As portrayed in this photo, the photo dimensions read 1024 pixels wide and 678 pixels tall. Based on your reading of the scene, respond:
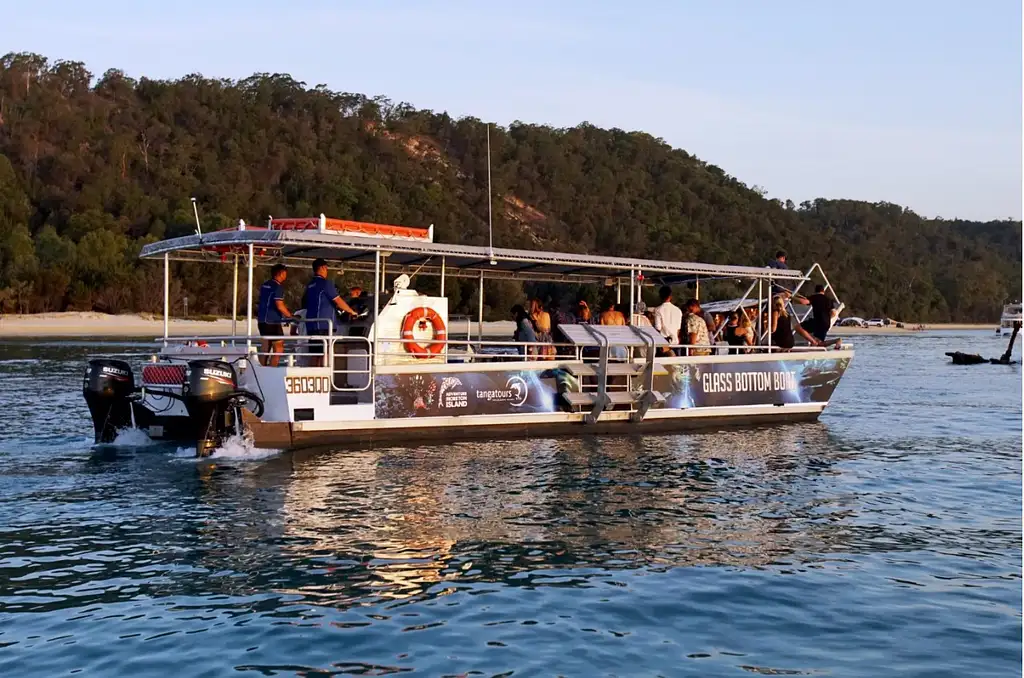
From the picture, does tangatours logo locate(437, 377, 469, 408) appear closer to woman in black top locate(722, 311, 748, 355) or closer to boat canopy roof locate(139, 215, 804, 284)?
boat canopy roof locate(139, 215, 804, 284)

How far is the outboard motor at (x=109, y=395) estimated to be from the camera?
15336 mm

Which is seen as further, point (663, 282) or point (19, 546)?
point (663, 282)

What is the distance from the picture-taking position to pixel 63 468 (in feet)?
46.6

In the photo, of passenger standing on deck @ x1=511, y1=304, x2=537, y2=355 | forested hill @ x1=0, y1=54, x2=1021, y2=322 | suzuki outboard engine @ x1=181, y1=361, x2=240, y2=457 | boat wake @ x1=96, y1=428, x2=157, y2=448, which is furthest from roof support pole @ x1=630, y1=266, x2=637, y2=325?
forested hill @ x1=0, y1=54, x2=1021, y2=322

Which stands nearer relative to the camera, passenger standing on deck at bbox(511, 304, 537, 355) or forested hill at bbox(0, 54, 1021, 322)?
passenger standing on deck at bbox(511, 304, 537, 355)

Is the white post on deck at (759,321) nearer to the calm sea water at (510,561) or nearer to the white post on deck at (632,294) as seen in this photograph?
the white post on deck at (632,294)

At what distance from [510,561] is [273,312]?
6795 mm

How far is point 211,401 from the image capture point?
1400 cm

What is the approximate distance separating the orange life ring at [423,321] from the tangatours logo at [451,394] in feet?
1.60

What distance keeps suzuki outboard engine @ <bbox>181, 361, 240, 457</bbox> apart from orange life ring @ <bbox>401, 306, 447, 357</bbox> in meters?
2.62

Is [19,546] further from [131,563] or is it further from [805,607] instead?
[805,607]

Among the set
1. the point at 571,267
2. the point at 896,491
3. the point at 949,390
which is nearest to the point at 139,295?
the point at 949,390

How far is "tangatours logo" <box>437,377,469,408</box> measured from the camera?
1595 cm

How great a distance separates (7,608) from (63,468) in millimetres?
6390
